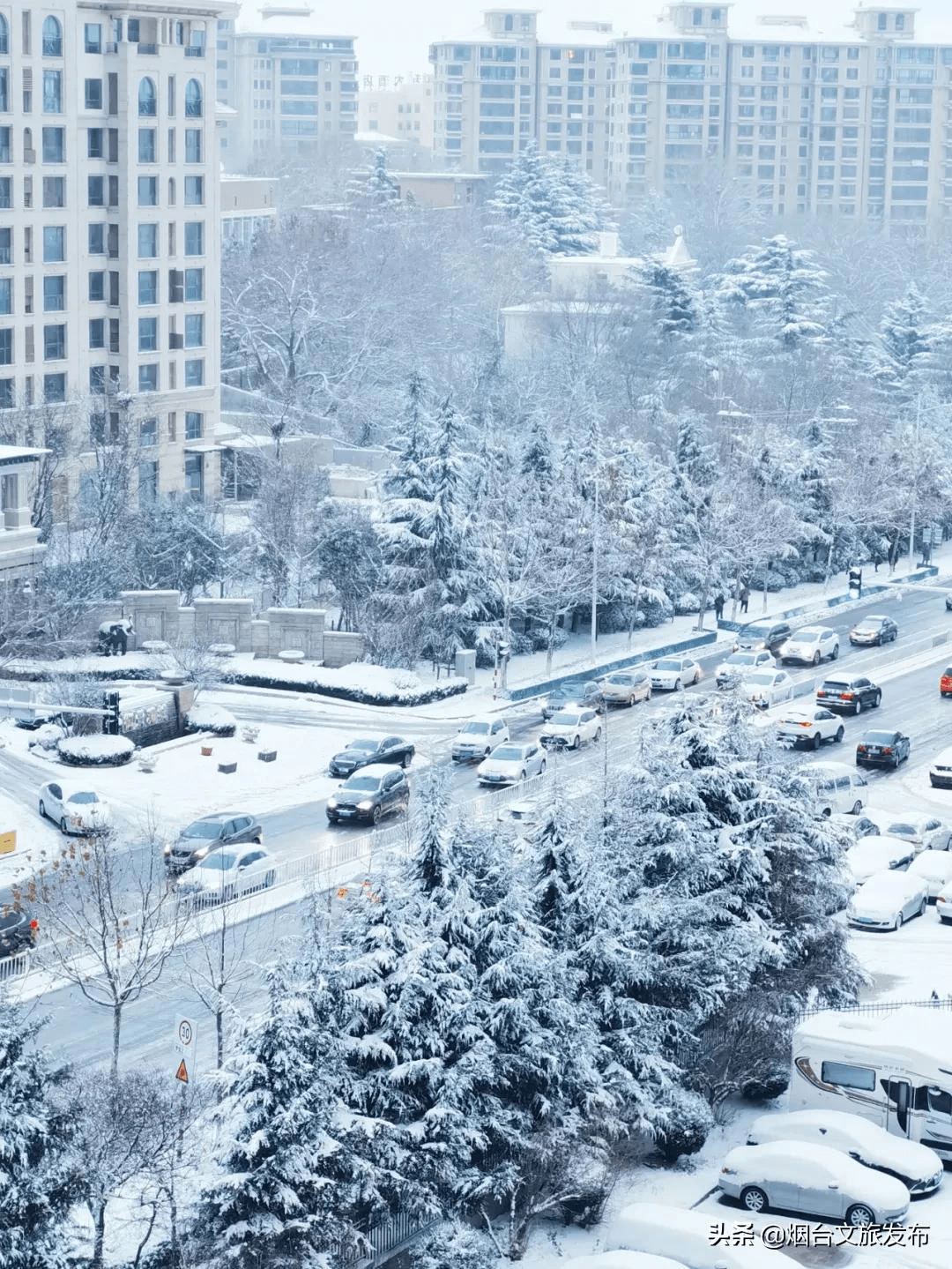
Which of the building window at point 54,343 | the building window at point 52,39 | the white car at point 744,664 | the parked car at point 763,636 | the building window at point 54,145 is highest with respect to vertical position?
the building window at point 52,39

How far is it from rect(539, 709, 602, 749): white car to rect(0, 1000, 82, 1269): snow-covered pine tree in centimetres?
3033

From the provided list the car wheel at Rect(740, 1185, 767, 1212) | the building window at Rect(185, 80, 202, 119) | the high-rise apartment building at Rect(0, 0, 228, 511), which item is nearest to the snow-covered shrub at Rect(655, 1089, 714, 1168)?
the car wheel at Rect(740, 1185, 767, 1212)

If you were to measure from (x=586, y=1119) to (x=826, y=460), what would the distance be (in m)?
57.9

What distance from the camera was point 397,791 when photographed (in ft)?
167

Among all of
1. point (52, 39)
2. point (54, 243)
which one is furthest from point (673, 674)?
point (52, 39)

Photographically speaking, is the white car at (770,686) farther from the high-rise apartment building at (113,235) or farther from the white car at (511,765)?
the high-rise apartment building at (113,235)

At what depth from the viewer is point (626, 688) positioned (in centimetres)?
6259

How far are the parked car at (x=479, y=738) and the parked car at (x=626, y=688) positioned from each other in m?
5.46

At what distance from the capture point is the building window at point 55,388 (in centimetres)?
8475

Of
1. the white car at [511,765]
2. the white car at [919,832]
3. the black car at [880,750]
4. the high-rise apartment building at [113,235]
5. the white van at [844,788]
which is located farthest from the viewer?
the high-rise apartment building at [113,235]

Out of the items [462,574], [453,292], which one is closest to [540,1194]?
[462,574]

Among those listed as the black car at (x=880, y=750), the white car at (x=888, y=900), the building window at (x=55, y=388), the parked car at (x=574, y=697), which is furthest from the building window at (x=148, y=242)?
the white car at (x=888, y=900)

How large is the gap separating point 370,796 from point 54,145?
144ft

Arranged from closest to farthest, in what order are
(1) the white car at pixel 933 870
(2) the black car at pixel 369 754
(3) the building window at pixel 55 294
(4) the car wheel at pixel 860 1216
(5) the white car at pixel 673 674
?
(4) the car wheel at pixel 860 1216, (1) the white car at pixel 933 870, (2) the black car at pixel 369 754, (5) the white car at pixel 673 674, (3) the building window at pixel 55 294
